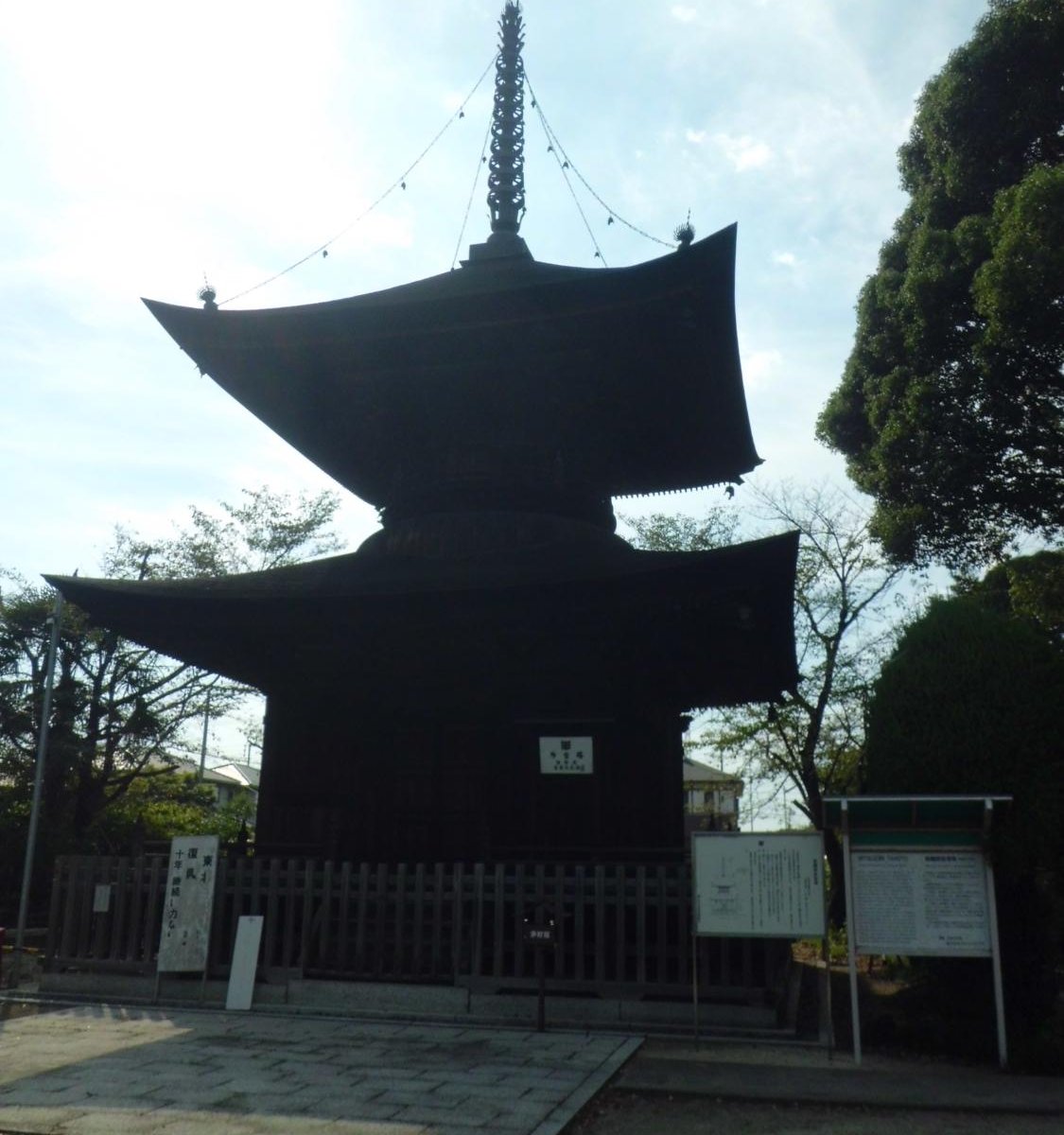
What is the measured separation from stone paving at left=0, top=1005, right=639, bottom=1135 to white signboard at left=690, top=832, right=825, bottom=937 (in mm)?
1264

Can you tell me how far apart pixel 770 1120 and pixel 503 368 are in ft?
27.0

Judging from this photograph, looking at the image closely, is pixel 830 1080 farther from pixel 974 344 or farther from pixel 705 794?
pixel 705 794

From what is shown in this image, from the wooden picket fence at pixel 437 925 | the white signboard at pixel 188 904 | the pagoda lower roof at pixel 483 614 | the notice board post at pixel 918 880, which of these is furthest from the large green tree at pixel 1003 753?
the white signboard at pixel 188 904

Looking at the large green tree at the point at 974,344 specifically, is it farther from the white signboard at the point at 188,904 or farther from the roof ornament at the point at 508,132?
the white signboard at the point at 188,904

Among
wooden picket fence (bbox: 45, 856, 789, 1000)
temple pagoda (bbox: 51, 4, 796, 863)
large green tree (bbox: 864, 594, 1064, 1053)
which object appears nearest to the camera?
large green tree (bbox: 864, 594, 1064, 1053)

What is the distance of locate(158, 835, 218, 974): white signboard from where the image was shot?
990 cm

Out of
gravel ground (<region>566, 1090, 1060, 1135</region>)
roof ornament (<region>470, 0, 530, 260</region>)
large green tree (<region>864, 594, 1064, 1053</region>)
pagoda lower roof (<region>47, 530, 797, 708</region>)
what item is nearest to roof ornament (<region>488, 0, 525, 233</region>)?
roof ornament (<region>470, 0, 530, 260</region>)

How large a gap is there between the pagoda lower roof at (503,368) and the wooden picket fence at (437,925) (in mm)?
4847

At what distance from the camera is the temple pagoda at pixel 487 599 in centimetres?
1038

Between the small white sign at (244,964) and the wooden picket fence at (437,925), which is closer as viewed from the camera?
the wooden picket fence at (437,925)

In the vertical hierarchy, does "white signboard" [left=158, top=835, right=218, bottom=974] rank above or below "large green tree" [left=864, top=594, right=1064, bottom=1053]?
below

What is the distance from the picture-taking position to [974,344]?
16.0 m

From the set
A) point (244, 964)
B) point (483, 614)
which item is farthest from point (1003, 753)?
point (244, 964)

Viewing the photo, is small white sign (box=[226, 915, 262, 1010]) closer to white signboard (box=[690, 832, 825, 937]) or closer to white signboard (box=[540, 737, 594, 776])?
white signboard (box=[540, 737, 594, 776])
